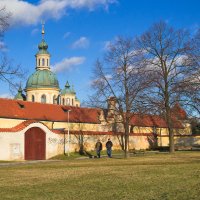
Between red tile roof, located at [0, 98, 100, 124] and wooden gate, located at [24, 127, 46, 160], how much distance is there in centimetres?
813

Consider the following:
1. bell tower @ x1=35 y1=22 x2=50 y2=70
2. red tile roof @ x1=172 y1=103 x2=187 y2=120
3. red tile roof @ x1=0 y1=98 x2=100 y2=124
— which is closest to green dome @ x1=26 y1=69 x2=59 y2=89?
bell tower @ x1=35 y1=22 x2=50 y2=70

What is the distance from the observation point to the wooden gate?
136ft

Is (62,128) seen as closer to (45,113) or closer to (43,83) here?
(45,113)

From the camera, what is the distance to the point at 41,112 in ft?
183

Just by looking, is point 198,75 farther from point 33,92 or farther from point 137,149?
point 33,92

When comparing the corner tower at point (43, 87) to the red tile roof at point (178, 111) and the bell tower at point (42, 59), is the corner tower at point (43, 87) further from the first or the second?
the red tile roof at point (178, 111)

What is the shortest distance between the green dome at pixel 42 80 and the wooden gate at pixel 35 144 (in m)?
43.9

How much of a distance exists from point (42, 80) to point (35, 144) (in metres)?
45.6

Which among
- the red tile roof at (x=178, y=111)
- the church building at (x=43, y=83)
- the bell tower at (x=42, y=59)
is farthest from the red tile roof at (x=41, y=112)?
the bell tower at (x=42, y=59)

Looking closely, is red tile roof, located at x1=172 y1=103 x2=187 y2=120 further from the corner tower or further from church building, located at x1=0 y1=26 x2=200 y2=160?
the corner tower

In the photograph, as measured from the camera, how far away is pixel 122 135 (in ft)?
178

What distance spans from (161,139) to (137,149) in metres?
8.33

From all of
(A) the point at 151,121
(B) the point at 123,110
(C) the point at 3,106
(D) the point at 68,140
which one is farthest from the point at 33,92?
(B) the point at 123,110

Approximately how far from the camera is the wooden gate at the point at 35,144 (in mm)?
41438
